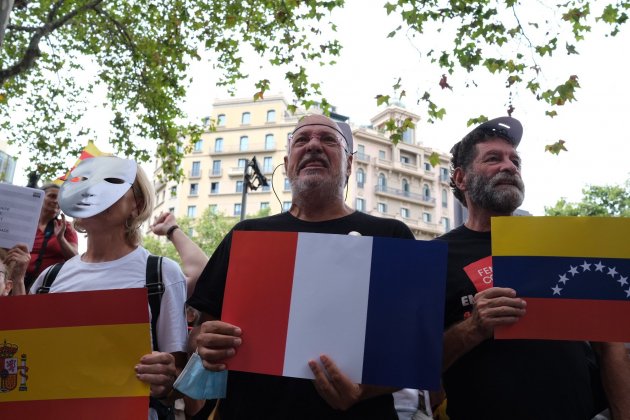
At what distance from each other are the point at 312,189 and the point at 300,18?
760 centimetres

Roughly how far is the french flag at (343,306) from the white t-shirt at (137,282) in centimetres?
48

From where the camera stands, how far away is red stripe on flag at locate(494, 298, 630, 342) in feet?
5.83

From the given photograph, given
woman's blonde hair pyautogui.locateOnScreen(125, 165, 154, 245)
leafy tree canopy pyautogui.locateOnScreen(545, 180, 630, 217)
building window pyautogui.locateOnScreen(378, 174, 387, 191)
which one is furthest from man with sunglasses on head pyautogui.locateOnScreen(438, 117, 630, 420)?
building window pyautogui.locateOnScreen(378, 174, 387, 191)

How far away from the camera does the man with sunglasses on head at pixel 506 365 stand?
1877mm

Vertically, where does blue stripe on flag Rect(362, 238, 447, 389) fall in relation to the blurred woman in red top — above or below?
below

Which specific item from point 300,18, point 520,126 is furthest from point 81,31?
point 520,126

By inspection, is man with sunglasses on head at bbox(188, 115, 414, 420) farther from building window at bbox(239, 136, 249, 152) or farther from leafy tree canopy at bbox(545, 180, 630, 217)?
building window at bbox(239, 136, 249, 152)

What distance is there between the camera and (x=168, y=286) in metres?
2.18

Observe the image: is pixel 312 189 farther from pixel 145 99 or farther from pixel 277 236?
pixel 145 99

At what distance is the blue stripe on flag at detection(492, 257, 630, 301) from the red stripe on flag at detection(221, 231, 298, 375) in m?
0.79

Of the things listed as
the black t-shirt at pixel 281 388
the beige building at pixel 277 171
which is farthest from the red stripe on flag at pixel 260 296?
the beige building at pixel 277 171

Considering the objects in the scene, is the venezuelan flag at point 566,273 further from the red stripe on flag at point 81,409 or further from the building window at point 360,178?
the building window at point 360,178

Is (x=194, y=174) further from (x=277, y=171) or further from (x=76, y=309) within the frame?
(x=76, y=309)

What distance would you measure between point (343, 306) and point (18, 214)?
7.65 ft
